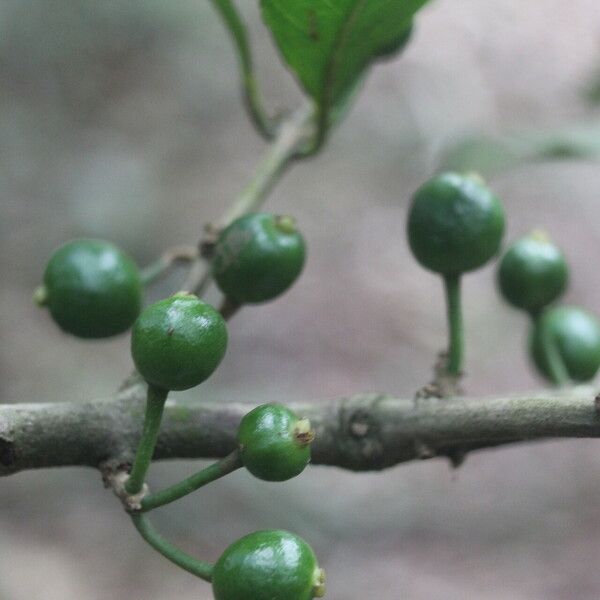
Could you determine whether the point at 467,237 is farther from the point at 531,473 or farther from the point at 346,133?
the point at 346,133

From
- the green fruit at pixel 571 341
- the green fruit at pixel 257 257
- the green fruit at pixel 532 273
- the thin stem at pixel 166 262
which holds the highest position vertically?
the green fruit at pixel 257 257

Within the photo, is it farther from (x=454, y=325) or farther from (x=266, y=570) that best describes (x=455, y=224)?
(x=266, y=570)

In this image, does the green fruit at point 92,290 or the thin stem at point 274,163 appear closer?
the green fruit at point 92,290

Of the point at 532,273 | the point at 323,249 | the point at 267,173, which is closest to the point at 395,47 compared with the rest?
the point at 267,173

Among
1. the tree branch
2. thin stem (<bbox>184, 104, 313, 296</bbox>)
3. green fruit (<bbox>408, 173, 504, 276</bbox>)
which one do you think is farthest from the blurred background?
the tree branch

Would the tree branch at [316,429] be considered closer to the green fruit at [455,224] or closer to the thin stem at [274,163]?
the green fruit at [455,224]

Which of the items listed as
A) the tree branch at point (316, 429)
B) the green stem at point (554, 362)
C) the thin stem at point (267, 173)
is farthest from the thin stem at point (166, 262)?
the green stem at point (554, 362)
